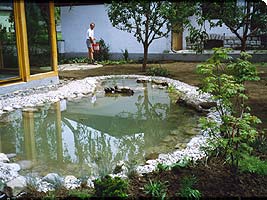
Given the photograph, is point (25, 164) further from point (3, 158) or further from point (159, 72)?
point (159, 72)

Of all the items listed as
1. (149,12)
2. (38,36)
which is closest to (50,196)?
(38,36)

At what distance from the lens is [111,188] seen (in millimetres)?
2490

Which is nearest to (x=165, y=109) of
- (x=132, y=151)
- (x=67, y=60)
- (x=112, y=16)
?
(x=132, y=151)

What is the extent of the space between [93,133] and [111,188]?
226cm

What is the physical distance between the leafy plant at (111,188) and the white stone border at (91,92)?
0.37 meters

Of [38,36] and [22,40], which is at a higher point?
[38,36]

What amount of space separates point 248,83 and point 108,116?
13.1ft

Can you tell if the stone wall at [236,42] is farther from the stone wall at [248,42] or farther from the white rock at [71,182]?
the white rock at [71,182]

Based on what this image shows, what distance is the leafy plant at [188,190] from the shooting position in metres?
2.49

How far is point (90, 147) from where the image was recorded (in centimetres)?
414

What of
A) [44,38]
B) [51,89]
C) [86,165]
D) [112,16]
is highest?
[112,16]

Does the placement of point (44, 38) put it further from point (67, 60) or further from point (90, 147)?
point (67, 60)

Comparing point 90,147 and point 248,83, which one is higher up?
point 248,83

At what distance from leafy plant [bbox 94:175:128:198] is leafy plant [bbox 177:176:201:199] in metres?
0.47
